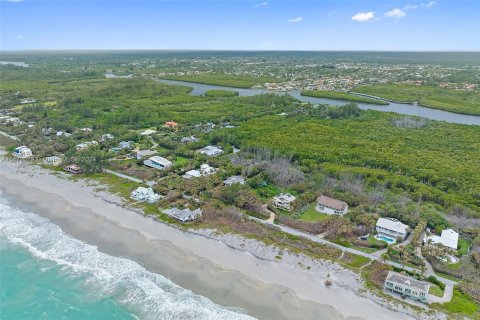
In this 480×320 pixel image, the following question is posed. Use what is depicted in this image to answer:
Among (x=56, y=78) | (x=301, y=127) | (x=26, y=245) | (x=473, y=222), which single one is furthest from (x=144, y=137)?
(x=56, y=78)

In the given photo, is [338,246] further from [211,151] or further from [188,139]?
[188,139]

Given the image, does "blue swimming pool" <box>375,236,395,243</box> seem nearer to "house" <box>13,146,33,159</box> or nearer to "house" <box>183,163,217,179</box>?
"house" <box>183,163,217,179</box>

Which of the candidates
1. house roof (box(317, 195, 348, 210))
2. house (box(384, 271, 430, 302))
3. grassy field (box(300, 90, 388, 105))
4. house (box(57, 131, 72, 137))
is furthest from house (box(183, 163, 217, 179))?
grassy field (box(300, 90, 388, 105))

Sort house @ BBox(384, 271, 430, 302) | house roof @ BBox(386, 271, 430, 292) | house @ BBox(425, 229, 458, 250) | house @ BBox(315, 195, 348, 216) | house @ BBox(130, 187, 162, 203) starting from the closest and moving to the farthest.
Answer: house @ BBox(384, 271, 430, 302), house roof @ BBox(386, 271, 430, 292), house @ BBox(425, 229, 458, 250), house @ BBox(315, 195, 348, 216), house @ BBox(130, 187, 162, 203)

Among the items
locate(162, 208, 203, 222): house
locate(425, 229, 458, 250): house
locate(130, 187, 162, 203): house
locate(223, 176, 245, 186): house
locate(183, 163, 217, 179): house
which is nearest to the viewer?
locate(425, 229, 458, 250): house

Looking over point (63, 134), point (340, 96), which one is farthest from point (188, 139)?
point (340, 96)

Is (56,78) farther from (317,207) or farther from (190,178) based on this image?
(317,207)

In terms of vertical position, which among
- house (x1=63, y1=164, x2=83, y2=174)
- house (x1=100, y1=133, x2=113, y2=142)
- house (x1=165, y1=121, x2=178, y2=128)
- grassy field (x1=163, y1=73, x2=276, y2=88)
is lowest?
house (x1=63, y1=164, x2=83, y2=174)
